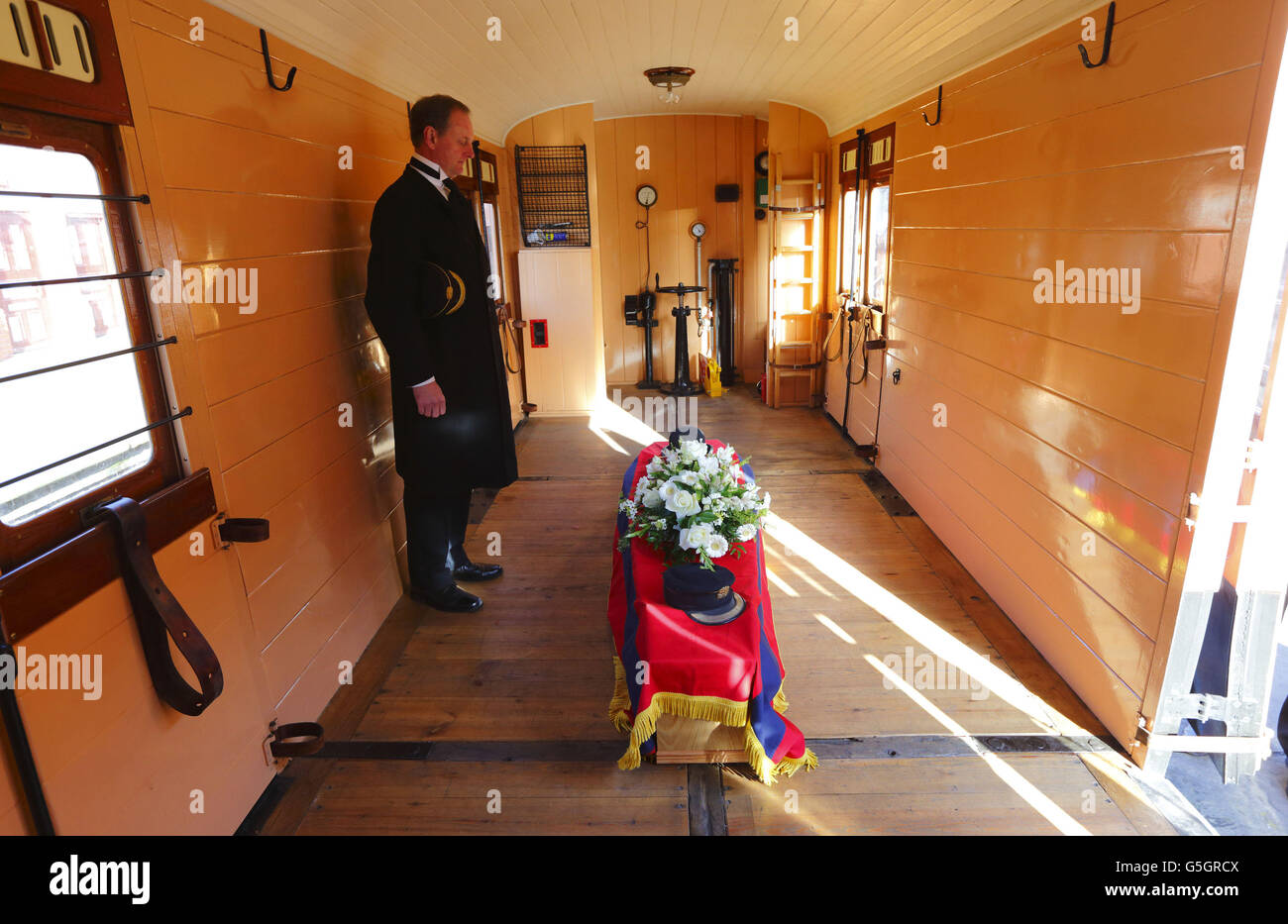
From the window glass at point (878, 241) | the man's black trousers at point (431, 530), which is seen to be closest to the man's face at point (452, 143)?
the man's black trousers at point (431, 530)

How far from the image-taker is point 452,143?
3.02m

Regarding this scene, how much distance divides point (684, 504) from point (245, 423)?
1.41m

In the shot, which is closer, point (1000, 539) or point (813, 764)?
point (813, 764)

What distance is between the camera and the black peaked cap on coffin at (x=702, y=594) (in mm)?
2352

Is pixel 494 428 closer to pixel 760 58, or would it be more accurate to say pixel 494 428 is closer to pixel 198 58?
pixel 198 58

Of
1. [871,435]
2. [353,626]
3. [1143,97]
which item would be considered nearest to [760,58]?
[871,435]

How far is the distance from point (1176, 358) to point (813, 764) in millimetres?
1673

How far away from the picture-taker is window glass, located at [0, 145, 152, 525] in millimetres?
1480

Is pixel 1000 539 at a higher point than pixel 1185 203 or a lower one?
lower

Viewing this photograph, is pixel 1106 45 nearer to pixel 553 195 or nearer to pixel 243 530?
pixel 243 530

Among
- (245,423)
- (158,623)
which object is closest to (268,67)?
(245,423)
